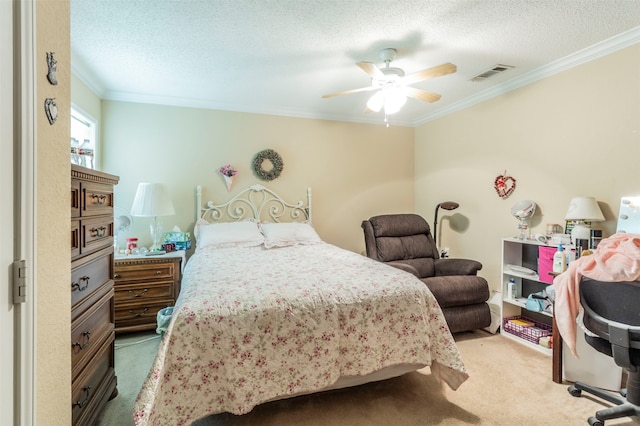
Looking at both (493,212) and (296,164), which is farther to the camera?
(296,164)

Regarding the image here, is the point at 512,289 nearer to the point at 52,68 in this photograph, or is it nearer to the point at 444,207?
the point at 444,207

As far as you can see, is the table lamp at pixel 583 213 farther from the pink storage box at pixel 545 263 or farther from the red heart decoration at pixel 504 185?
the red heart decoration at pixel 504 185

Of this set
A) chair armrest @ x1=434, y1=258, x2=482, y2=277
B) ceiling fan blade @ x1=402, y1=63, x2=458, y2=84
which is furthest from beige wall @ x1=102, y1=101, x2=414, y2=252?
ceiling fan blade @ x1=402, y1=63, x2=458, y2=84

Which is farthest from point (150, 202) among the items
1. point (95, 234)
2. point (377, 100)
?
point (377, 100)

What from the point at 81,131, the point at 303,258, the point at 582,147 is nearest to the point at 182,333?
the point at 303,258

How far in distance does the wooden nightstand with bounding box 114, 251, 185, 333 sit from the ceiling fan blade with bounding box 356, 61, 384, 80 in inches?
98.0

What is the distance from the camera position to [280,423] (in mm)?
1884

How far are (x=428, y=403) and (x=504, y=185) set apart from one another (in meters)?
2.43

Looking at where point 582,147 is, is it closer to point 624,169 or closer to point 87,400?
point 624,169

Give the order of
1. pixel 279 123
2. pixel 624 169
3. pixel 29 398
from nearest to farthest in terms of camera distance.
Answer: pixel 29 398
pixel 624 169
pixel 279 123

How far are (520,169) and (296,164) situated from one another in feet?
8.53

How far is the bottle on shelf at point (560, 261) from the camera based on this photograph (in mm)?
2582

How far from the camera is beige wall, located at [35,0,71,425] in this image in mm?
915

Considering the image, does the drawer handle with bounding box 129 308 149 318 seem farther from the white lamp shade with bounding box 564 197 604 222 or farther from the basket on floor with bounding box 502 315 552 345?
the white lamp shade with bounding box 564 197 604 222
